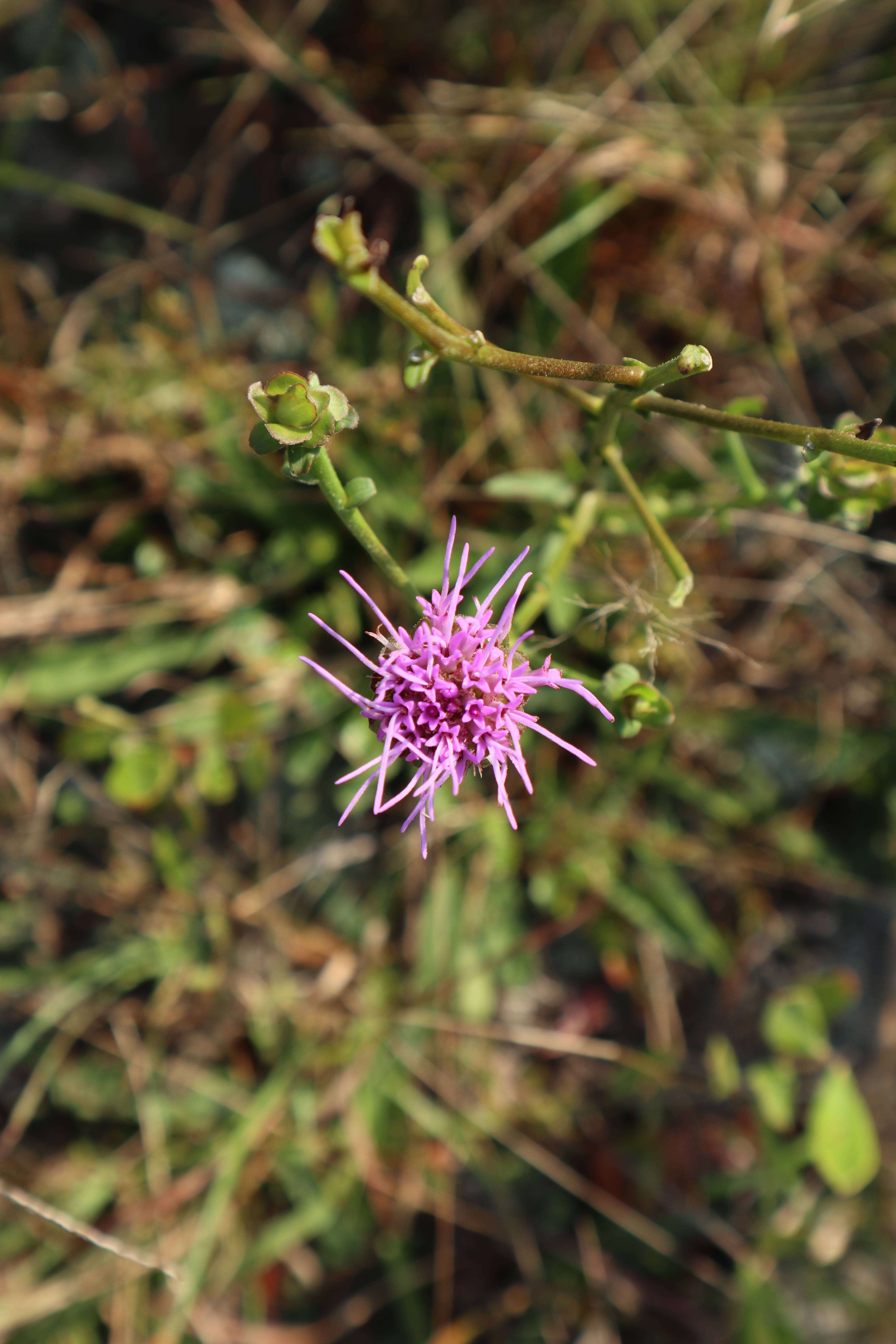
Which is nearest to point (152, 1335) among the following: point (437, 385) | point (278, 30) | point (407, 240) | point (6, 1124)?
point (6, 1124)

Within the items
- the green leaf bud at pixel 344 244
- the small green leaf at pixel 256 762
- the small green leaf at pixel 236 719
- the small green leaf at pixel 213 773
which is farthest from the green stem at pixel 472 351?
the small green leaf at pixel 213 773

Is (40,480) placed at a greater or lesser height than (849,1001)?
greater

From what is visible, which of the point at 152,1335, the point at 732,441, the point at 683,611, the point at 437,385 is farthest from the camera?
the point at 152,1335

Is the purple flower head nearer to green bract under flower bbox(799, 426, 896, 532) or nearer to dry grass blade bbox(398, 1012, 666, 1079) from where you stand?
green bract under flower bbox(799, 426, 896, 532)

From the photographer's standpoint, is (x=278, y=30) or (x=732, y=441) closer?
(x=732, y=441)

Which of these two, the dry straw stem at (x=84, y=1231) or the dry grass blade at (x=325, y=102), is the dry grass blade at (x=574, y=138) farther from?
the dry straw stem at (x=84, y=1231)

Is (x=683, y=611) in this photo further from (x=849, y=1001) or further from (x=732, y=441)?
(x=849, y=1001)

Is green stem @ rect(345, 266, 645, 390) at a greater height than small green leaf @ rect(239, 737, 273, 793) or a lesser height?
greater

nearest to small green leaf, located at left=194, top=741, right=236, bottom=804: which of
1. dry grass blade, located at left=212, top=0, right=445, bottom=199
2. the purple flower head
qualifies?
the purple flower head
